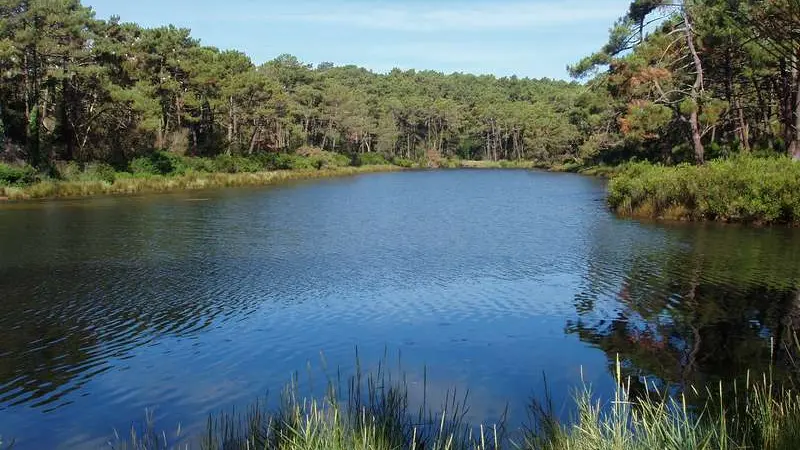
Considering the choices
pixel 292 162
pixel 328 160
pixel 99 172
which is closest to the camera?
pixel 99 172

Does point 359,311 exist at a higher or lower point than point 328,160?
lower

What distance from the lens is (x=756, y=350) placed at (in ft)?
40.4

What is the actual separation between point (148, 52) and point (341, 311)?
58868mm

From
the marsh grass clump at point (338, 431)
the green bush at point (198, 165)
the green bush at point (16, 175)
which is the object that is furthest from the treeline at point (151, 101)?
the marsh grass clump at point (338, 431)

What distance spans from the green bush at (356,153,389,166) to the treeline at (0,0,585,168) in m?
4.92

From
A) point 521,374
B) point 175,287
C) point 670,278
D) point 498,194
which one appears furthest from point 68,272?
point 498,194

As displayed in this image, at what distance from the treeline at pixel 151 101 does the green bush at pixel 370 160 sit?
16.1 feet

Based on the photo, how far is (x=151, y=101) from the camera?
57.0 m

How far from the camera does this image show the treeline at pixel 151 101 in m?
49.6

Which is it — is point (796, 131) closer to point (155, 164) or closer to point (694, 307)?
point (694, 307)

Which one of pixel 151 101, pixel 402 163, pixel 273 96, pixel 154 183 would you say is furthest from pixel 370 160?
pixel 154 183

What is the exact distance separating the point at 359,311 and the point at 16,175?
128 feet

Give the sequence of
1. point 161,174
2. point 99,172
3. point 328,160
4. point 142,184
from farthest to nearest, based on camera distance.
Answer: point 328,160 → point 161,174 → point 142,184 → point 99,172

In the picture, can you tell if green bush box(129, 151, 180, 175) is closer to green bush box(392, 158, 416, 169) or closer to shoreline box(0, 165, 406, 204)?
shoreline box(0, 165, 406, 204)
